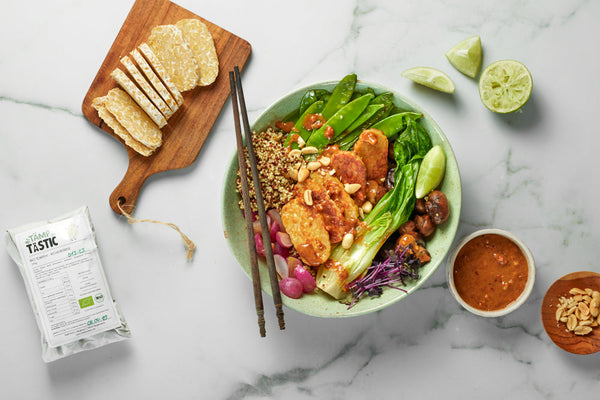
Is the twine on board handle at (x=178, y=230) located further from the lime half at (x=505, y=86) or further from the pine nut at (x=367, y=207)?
the lime half at (x=505, y=86)

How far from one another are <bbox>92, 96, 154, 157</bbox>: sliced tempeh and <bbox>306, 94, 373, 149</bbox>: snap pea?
1.18 metres

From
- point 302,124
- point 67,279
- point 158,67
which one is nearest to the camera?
point 302,124

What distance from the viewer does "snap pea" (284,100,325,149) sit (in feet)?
9.25

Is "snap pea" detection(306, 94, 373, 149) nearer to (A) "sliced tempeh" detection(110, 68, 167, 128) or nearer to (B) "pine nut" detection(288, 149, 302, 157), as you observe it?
(B) "pine nut" detection(288, 149, 302, 157)

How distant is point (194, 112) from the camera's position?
3.11 metres

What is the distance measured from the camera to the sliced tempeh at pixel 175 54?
3.01 m

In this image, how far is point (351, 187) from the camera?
109 inches

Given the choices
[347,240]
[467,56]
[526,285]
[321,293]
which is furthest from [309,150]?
[526,285]

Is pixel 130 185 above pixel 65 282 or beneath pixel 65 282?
above

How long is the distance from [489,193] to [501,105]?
0.63 meters

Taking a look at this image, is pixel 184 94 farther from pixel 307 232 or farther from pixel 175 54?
pixel 307 232

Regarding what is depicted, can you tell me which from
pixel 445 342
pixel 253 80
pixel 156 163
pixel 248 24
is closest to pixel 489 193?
pixel 445 342

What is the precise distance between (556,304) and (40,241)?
3615 mm

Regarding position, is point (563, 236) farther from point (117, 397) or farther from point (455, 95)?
point (117, 397)
